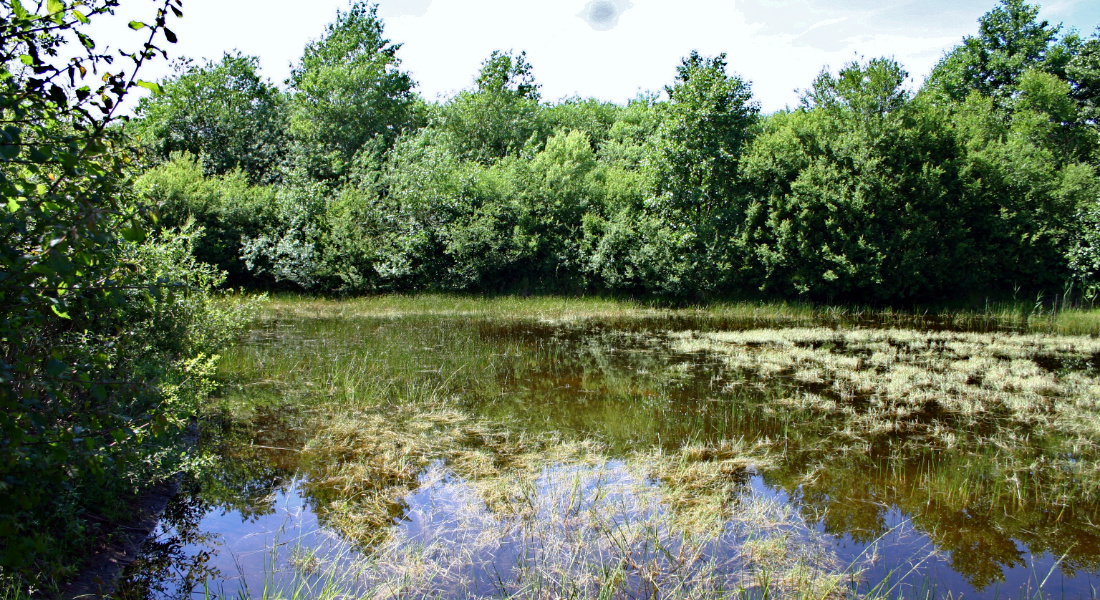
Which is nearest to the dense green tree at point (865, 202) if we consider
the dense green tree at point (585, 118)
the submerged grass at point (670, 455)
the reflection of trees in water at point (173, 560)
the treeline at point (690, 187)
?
the treeline at point (690, 187)

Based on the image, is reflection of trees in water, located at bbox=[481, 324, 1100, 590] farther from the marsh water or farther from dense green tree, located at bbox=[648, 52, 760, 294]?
dense green tree, located at bbox=[648, 52, 760, 294]

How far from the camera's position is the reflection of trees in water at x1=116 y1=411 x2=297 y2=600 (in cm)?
456

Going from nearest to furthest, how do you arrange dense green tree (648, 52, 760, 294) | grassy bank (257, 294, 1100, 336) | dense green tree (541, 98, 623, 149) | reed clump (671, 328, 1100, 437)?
1. reed clump (671, 328, 1100, 437)
2. grassy bank (257, 294, 1100, 336)
3. dense green tree (648, 52, 760, 294)
4. dense green tree (541, 98, 623, 149)

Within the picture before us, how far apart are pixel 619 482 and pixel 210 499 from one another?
145 inches

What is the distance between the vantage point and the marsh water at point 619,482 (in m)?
4.74

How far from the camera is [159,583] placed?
14.8 feet

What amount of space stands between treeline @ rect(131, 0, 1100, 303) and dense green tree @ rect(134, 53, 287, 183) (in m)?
0.10

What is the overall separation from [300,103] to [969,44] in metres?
31.5

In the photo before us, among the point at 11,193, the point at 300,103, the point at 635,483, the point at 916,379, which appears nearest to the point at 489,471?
the point at 635,483

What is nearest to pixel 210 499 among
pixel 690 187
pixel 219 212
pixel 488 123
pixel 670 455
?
pixel 670 455

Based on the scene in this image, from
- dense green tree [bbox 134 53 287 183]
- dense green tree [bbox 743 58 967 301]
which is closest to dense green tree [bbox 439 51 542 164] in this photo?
dense green tree [bbox 134 53 287 183]

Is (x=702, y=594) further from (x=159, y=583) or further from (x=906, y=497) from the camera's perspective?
(x=159, y=583)

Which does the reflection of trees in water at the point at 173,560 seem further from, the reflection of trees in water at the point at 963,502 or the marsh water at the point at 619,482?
the reflection of trees in water at the point at 963,502

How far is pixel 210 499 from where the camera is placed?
5.96 m
